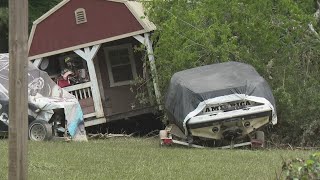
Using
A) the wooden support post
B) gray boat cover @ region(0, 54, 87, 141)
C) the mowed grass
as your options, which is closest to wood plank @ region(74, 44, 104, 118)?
the wooden support post

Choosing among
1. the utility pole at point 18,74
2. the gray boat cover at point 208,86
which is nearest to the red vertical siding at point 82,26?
the gray boat cover at point 208,86

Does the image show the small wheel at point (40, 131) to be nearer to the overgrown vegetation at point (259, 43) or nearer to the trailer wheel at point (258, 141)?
the overgrown vegetation at point (259, 43)

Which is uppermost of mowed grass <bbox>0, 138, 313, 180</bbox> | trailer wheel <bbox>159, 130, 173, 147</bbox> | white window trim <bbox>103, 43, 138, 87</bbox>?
white window trim <bbox>103, 43, 138, 87</bbox>

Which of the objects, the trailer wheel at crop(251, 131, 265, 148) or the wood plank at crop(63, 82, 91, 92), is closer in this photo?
the trailer wheel at crop(251, 131, 265, 148)

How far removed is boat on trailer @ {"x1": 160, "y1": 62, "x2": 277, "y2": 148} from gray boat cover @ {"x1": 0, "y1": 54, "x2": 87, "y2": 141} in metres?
3.31

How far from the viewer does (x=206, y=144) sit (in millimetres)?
11945

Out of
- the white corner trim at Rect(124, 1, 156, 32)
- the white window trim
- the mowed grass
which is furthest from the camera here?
the white window trim

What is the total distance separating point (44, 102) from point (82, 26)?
393 cm

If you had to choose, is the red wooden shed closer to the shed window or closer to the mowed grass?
the shed window

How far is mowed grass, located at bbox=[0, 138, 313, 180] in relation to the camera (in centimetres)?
737

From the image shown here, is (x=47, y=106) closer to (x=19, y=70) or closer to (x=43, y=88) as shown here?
(x=43, y=88)

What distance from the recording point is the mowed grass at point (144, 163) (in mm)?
7371

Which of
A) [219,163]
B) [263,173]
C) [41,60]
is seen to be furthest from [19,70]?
[41,60]

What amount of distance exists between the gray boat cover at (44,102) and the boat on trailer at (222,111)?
3.31 metres
